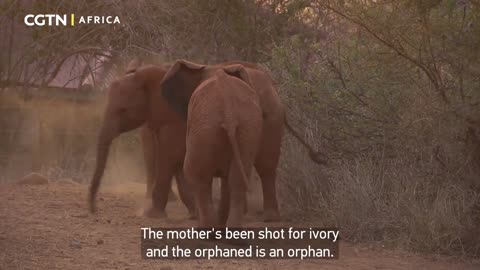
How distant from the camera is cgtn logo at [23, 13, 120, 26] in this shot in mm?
14172

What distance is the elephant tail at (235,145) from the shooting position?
28.1ft

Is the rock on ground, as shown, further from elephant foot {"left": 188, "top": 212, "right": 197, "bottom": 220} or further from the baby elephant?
the baby elephant

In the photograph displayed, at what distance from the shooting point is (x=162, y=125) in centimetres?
1065

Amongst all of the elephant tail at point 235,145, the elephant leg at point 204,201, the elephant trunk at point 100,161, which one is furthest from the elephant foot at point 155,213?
the elephant tail at point 235,145

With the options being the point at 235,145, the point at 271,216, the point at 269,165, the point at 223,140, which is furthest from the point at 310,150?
the point at 235,145

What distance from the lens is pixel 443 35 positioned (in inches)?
379

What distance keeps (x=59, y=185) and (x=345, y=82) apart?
437 cm

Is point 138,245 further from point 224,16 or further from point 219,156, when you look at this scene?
point 224,16

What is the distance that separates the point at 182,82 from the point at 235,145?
149 cm

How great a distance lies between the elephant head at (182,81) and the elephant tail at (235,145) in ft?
3.78

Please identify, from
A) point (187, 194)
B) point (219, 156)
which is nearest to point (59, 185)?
point (187, 194)

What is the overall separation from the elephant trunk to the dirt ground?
8.5 inches

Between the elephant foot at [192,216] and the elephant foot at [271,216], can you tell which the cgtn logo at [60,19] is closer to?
the elephant foot at [192,216]

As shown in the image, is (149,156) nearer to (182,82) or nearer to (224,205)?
(182,82)
